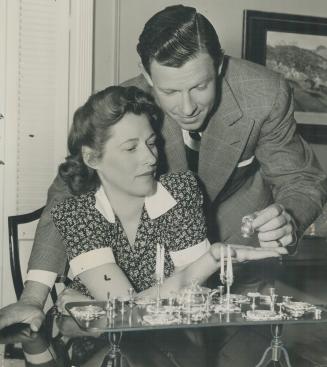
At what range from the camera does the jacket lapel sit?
2545mm

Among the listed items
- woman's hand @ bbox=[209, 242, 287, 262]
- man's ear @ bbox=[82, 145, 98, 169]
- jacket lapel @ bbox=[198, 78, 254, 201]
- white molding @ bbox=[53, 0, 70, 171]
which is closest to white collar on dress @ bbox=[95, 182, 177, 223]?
man's ear @ bbox=[82, 145, 98, 169]

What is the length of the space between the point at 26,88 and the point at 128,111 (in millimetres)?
2315

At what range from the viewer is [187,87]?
222cm

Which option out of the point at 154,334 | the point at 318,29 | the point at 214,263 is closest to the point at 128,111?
the point at 214,263

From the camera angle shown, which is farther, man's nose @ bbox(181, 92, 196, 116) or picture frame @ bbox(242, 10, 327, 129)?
picture frame @ bbox(242, 10, 327, 129)

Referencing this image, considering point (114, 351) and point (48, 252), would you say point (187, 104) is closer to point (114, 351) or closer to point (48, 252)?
point (48, 252)

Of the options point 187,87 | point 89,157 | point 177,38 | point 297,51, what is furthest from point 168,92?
point 297,51

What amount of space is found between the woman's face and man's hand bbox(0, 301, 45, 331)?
2.04 ft

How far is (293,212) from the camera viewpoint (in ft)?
7.63

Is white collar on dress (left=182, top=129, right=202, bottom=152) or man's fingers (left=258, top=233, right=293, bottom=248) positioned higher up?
white collar on dress (left=182, top=129, right=202, bottom=152)

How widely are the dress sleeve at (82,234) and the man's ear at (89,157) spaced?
5.4 inches

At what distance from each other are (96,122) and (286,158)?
84cm

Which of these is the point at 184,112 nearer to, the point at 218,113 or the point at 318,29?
the point at 218,113

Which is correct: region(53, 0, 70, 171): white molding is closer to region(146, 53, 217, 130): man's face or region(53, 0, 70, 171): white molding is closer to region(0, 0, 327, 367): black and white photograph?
region(0, 0, 327, 367): black and white photograph
